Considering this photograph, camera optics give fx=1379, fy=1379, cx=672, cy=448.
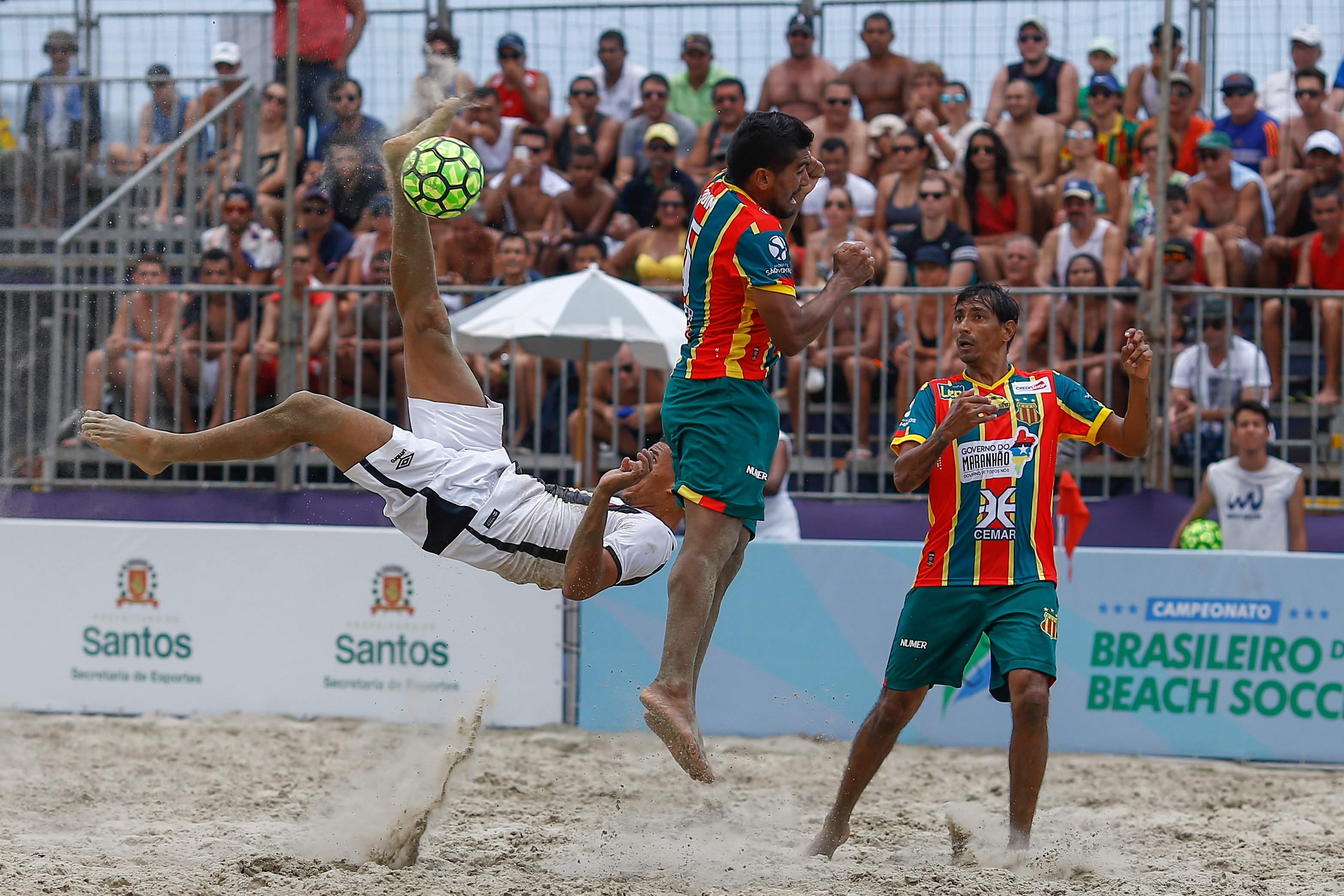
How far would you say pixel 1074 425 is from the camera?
521 cm

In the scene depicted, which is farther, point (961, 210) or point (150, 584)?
point (961, 210)

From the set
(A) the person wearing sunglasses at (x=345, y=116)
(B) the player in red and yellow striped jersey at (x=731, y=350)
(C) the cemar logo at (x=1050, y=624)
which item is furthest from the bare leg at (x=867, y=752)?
(A) the person wearing sunglasses at (x=345, y=116)

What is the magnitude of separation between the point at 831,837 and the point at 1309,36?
7.73 m

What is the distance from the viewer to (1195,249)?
348 inches

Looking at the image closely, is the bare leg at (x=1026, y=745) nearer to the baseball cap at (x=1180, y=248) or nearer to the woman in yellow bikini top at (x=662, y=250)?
the baseball cap at (x=1180, y=248)

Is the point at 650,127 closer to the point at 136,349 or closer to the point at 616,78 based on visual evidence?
the point at 616,78

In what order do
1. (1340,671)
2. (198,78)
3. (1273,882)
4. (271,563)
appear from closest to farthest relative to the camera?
1. (1273,882)
2. (1340,671)
3. (271,563)
4. (198,78)

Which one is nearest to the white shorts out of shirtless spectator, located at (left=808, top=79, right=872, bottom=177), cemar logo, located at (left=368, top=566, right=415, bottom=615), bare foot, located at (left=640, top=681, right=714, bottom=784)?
bare foot, located at (left=640, top=681, right=714, bottom=784)

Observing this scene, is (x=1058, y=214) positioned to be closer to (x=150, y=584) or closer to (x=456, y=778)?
(x=456, y=778)

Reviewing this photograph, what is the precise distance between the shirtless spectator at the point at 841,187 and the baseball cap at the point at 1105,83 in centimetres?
186

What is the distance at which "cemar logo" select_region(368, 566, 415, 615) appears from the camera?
7941mm

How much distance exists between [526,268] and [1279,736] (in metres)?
5.42

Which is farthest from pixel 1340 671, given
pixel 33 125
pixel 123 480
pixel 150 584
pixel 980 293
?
pixel 33 125

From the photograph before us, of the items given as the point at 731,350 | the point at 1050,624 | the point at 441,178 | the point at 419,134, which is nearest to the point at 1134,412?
the point at 1050,624
